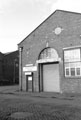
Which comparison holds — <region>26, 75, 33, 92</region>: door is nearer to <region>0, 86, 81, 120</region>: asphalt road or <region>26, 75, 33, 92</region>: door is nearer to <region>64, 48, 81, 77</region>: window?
<region>64, 48, 81, 77</region>: window

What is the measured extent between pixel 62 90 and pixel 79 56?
4.26m

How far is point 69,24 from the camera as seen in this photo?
17.7 meters

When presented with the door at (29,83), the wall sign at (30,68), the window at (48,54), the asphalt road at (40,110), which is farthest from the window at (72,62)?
the door at (29,83)

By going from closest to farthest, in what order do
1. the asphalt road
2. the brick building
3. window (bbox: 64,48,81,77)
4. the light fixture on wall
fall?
the asphalt road, window (bbox: 64,48,81,77), the brick building, the light fixture on wall

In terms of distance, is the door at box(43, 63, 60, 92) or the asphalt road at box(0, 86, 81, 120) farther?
the door at box(43, 63, 60, 92)

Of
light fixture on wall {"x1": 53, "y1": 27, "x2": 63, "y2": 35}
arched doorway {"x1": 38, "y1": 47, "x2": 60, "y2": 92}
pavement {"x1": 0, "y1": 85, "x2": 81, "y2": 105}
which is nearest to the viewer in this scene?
pavement {"x1": 0, "y1": 85, "x2": 81, "y2": 105}

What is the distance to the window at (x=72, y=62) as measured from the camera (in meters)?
16.8

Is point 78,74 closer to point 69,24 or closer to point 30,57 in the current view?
point 69,24

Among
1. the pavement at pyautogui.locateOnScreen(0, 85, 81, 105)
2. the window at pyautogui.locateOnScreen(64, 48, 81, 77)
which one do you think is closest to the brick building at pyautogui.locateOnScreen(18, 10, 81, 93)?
the window at pyautogui.locateOnScreen(64, 48, 81, 77)

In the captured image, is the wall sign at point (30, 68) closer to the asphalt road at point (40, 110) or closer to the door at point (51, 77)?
the door at point (51, 77)

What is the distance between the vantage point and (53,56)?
62.1ft

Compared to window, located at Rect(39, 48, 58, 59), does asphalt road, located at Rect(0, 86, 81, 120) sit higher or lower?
lower

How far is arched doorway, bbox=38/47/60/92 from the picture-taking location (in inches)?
741

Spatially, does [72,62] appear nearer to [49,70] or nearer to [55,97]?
[49,70]
